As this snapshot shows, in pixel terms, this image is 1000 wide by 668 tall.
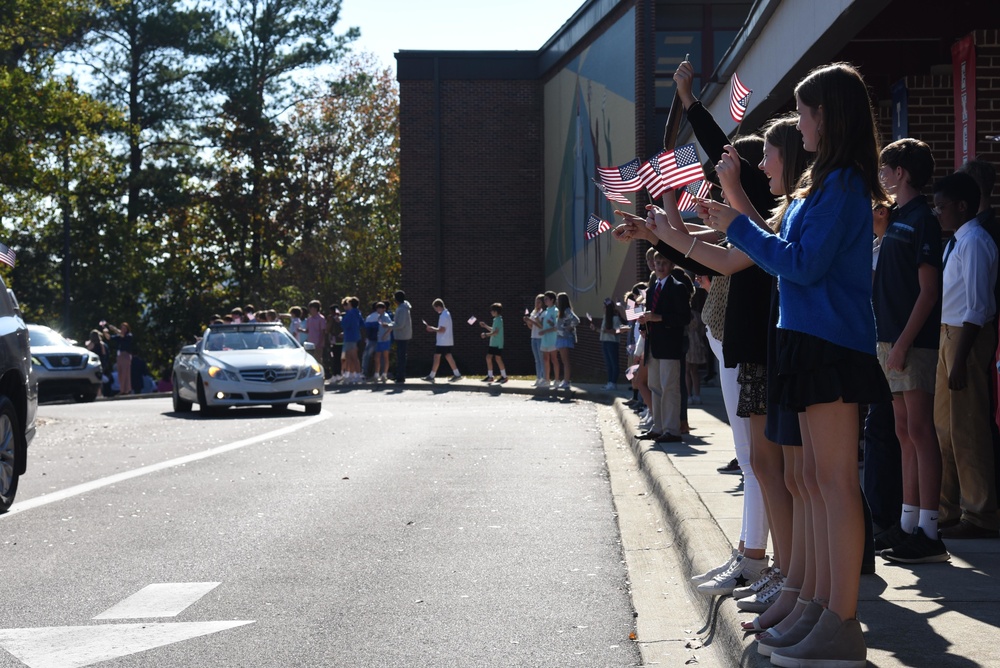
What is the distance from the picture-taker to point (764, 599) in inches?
212

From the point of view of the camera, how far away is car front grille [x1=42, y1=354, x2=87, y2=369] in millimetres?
28984

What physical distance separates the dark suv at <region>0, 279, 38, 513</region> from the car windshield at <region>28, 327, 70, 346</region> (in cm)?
2025

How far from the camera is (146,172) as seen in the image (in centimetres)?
5131

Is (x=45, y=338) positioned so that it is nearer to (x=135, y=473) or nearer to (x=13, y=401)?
(x=135, y=473)

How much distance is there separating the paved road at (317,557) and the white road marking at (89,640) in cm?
2

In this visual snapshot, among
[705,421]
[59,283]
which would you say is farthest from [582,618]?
[59,283]

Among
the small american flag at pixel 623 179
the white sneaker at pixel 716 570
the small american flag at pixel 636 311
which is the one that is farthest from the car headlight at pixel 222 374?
the white sneaker at pixel 716 570

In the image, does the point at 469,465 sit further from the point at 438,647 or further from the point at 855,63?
the point at 438,647

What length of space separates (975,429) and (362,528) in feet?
13.2

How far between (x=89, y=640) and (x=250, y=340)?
16.9 m

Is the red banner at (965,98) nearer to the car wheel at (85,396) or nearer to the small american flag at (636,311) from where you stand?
the small american flag at (636,311)

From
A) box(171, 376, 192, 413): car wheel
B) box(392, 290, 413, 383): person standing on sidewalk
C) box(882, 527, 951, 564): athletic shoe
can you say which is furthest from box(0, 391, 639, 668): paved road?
box(392, 290, 413, 383): person standing on sidewalk

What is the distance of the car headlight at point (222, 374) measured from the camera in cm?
2078

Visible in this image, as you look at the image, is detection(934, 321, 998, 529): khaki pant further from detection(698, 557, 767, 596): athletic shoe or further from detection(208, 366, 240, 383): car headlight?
detection(208, 366, 240, 383): car headlight
